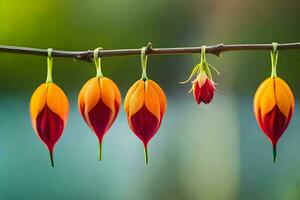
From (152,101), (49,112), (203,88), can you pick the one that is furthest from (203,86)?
(49,112)

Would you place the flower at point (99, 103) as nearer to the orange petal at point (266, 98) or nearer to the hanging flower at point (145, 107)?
the hanging flower at point (145, 107)

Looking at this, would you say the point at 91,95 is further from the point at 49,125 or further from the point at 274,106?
the point at 274,106

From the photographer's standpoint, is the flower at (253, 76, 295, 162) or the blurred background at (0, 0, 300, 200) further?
the blurred background at (0, 0, 300, 200)

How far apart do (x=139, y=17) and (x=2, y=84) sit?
1.23ft

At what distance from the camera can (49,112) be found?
938mm

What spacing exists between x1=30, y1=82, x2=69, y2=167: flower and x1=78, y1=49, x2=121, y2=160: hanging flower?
0.15ft

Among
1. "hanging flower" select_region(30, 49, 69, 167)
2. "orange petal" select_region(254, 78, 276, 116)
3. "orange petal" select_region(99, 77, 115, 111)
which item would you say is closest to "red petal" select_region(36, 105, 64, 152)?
"hanging flower" select_region(30, 49, 69, 167)

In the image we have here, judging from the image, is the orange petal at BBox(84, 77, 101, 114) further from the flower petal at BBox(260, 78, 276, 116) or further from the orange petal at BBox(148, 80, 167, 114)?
the flower petal at BBox(260, 78, 276, 116)

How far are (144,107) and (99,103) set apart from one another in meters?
0.09

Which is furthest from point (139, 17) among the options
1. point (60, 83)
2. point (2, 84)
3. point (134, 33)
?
point (2, 84)

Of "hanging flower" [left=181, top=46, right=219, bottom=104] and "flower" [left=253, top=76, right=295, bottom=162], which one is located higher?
"hanging flower" [left=181, top=46, right=219, bottom=104]

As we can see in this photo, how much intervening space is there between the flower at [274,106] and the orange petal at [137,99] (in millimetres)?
231

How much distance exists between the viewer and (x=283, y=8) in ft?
3.63

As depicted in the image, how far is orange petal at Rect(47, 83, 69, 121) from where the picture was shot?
0.94 meters
